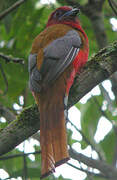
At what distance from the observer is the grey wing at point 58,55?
3535mm

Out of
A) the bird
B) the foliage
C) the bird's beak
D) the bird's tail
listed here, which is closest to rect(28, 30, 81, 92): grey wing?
the bird

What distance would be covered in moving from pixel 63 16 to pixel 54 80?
1935 millimetres

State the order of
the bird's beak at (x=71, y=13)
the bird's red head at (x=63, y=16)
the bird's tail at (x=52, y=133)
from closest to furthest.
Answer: the bird's tail at (x=52, y=133)
the bird's beak at (x=71, y=13)
the bird's red head at (x=63, y=16)

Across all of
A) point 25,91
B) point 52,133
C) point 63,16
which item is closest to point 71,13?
point 63,16

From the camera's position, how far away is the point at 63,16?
525cm

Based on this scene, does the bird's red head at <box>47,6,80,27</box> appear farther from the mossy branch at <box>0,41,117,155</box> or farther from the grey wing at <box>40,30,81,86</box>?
the mossy branch at <box>0,41,117,155</box>

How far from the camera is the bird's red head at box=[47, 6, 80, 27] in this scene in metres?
5.12

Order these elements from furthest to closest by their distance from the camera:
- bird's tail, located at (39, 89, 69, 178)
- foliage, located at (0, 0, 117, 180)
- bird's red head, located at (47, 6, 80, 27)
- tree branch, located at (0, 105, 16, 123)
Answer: bird's red head, located at (47, 6, 80, 27), foliage, located at (0, 0, 117, 180), tree branch, located at (0, 105, 16, 123), bird's tail, located at (39, 89, 69, 178)

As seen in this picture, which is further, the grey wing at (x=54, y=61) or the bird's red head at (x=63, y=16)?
the bird's red head at (x=63, y=16)

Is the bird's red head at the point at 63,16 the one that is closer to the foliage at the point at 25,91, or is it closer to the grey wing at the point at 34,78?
the foliage at the point at 25,91

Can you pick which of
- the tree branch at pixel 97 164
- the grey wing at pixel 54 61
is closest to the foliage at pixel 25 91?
the tree branch at pixel 97 164

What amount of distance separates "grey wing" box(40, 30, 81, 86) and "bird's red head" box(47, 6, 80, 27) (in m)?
0.90

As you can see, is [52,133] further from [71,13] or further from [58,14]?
[58,14]

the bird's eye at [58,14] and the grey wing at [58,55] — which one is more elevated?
the bird's eye at [58,14]
